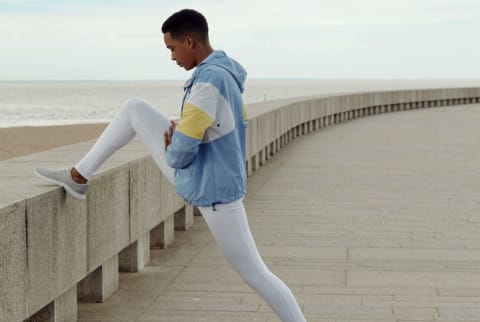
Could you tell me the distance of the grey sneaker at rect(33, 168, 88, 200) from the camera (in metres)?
6.23

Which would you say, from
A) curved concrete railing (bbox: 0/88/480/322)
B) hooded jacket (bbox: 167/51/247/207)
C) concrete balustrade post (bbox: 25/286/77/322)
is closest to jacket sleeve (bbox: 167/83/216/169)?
hooded jacket (bbox: 167/51/247/207)

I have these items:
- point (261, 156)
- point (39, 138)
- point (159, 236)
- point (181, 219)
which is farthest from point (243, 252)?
point (39, 138)

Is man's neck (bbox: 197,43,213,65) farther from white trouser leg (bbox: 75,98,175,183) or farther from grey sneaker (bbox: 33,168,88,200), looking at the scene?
grey sneaker (bbox: 33,168,88,200)

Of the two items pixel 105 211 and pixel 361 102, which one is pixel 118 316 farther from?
pixel 361 102

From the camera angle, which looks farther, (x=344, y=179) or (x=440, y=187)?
(x=344, y=179)

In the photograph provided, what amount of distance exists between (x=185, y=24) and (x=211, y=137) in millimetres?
549

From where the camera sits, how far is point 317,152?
Result: 65.8 ft

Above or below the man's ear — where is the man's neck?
below

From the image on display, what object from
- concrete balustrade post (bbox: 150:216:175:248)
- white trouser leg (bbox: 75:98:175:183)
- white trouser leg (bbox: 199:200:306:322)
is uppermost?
white trouser leg (bbox: 75:98:175:183)

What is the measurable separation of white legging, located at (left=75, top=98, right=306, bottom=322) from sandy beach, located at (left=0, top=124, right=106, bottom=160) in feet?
67.8

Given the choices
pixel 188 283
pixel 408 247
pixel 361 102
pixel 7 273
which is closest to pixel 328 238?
pixel 408 247

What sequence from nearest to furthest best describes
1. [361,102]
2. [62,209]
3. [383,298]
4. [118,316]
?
[62,209], [118,316], [383,298], [361,102]

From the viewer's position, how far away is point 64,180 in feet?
20.6

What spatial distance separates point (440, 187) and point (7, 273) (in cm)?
968
